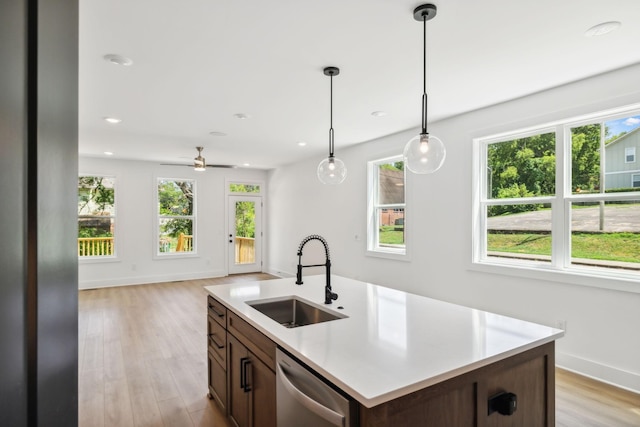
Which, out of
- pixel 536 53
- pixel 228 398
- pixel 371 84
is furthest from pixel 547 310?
pixel 228 398

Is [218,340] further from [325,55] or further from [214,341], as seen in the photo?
[325,55]

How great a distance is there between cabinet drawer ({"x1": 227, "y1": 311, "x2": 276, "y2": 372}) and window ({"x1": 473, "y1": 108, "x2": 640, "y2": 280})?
283 centimetres

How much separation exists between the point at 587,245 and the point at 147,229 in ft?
24.0

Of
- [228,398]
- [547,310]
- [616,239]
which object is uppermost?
[616,239]

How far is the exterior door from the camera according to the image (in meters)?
8.30

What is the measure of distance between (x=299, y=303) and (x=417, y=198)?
2.68 metres

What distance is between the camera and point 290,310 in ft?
8.16

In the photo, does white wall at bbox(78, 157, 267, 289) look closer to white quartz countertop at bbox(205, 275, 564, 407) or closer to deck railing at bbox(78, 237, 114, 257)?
deck railing at bbox(78, 237, 114, 257)

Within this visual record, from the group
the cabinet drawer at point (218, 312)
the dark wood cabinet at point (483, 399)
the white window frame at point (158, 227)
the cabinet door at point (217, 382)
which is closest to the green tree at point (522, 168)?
the dark wood cabinet at point (483, 399)

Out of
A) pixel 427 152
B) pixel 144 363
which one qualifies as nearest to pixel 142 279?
pixel 144 363

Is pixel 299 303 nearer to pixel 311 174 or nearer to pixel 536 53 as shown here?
pixel 536 53

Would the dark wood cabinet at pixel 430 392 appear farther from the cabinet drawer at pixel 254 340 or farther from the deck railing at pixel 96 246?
the deck railing at pixel 96 246

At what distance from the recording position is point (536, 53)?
8.36ft

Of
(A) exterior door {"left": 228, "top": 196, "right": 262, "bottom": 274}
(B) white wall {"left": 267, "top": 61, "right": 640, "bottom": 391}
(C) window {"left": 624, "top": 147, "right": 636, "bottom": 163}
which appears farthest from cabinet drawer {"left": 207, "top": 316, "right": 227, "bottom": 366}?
(A) exterior door {"left": 228, "top": 196, "right": 262, "bottom": 274}
